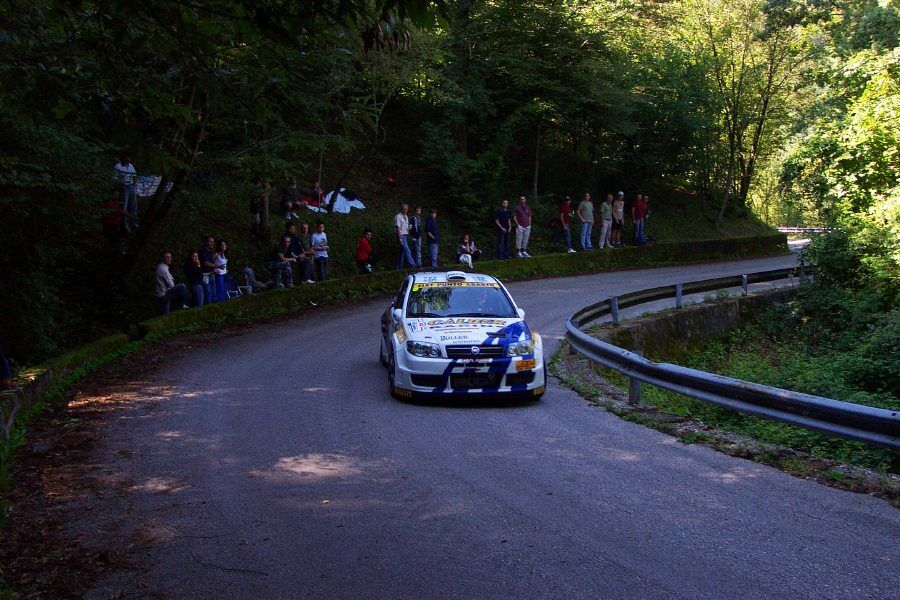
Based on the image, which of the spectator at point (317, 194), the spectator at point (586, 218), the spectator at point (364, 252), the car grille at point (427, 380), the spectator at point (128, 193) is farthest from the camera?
the spectator at point (586, 218)

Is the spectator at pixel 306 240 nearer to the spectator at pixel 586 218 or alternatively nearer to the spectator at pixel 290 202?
the spectator at pixel 290 202

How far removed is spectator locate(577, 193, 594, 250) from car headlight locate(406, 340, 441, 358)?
19.5 m

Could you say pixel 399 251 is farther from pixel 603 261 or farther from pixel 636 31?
pixel 636 31

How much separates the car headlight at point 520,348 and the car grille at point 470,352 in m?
0.14

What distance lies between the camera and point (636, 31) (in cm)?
3625

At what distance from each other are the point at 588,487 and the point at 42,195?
14134 mm

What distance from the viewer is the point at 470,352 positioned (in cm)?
1004

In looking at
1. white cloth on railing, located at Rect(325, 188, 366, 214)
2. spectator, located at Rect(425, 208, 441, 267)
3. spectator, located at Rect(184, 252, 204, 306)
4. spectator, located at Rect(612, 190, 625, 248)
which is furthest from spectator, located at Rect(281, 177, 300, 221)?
spectator, located at Rect(612, 190, 625, 248)

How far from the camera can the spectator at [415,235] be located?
2430 cm

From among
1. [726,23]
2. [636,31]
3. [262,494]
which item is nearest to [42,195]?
[262,494]

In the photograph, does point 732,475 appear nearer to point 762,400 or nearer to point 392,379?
point 762,400

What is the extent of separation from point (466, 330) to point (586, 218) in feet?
63.1

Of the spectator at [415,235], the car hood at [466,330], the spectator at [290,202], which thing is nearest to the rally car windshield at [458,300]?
the car hood at [466,330]

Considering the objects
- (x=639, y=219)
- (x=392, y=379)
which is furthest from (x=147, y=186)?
(x=639, y=219)
